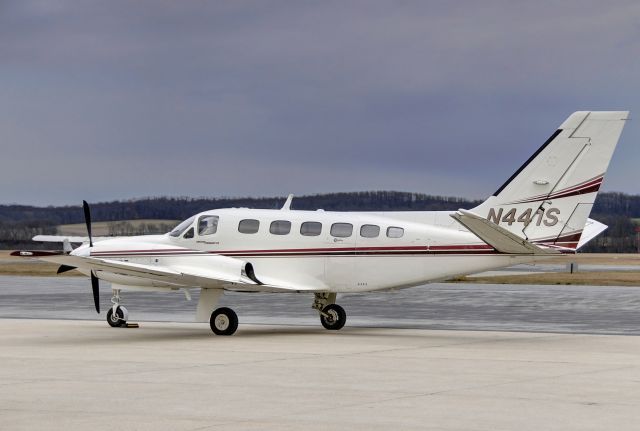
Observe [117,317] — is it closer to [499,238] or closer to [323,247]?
[323,247]

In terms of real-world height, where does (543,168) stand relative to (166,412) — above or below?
above

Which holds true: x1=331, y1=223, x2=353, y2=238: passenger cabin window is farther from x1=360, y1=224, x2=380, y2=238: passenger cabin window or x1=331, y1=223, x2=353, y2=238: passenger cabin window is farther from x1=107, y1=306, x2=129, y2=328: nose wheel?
x1=107, y1=306, x2=129, y2=328: nose wheel

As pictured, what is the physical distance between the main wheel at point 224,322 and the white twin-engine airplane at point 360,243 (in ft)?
0.09

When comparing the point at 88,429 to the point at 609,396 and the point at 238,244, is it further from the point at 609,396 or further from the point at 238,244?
the point at 238,244

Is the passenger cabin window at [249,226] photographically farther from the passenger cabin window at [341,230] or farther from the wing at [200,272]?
the passenger cabin window at [341,230]

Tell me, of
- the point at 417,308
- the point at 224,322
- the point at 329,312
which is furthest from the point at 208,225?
the point at 417,308

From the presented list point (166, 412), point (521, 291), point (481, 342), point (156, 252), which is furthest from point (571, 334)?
point (521, 291)

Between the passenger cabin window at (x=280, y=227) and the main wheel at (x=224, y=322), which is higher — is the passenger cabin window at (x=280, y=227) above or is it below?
above

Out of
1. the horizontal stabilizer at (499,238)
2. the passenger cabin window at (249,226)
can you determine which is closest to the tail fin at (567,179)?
the horizontal stabilizer at (499,238)

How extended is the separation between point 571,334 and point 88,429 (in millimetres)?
→ 16563

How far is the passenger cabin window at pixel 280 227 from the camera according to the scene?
26734 mm

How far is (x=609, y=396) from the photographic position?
14805 millimetres

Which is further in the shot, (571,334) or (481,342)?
(571,334)

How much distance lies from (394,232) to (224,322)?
4.66 m
